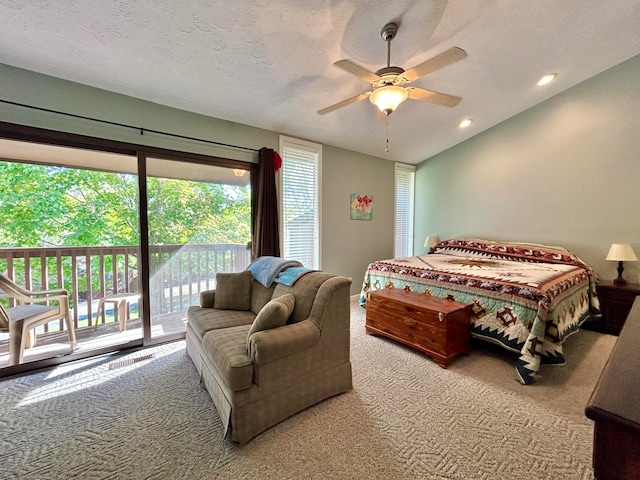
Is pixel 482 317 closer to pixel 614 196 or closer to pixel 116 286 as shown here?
pixel 614 196

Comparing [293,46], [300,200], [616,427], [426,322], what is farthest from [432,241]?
[616,427]

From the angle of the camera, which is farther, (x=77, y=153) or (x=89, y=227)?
(x=89, y=227)

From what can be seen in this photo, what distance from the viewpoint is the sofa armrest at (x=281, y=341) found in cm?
160

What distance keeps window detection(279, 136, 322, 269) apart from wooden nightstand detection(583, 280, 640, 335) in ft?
11.4

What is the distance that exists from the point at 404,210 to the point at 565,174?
2.41 metres

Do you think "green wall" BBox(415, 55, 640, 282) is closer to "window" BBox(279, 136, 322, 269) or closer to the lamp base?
the lamp base

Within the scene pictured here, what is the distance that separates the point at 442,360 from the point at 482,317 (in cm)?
58

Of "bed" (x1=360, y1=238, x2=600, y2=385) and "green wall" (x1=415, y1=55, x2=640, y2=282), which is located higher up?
"green wall" (x1=415, y1=55, x2=640, y2=282)

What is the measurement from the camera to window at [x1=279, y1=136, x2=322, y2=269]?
147 inches

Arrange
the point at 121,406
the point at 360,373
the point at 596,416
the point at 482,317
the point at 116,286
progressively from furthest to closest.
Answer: the point at 116,286 < the point at 482,317 < the point at 360,373 < the point at 121,406 < the point at 596,416

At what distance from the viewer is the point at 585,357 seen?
259 cm

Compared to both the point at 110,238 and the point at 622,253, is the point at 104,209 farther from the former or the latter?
the point at 622,253

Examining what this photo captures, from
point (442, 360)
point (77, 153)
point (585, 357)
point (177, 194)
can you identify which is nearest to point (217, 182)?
point (177, 194)

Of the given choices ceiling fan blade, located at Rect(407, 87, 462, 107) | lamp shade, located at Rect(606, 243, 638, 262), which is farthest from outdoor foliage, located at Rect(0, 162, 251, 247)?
lamp shade, located at Rect(606, 243, 638, 262)
